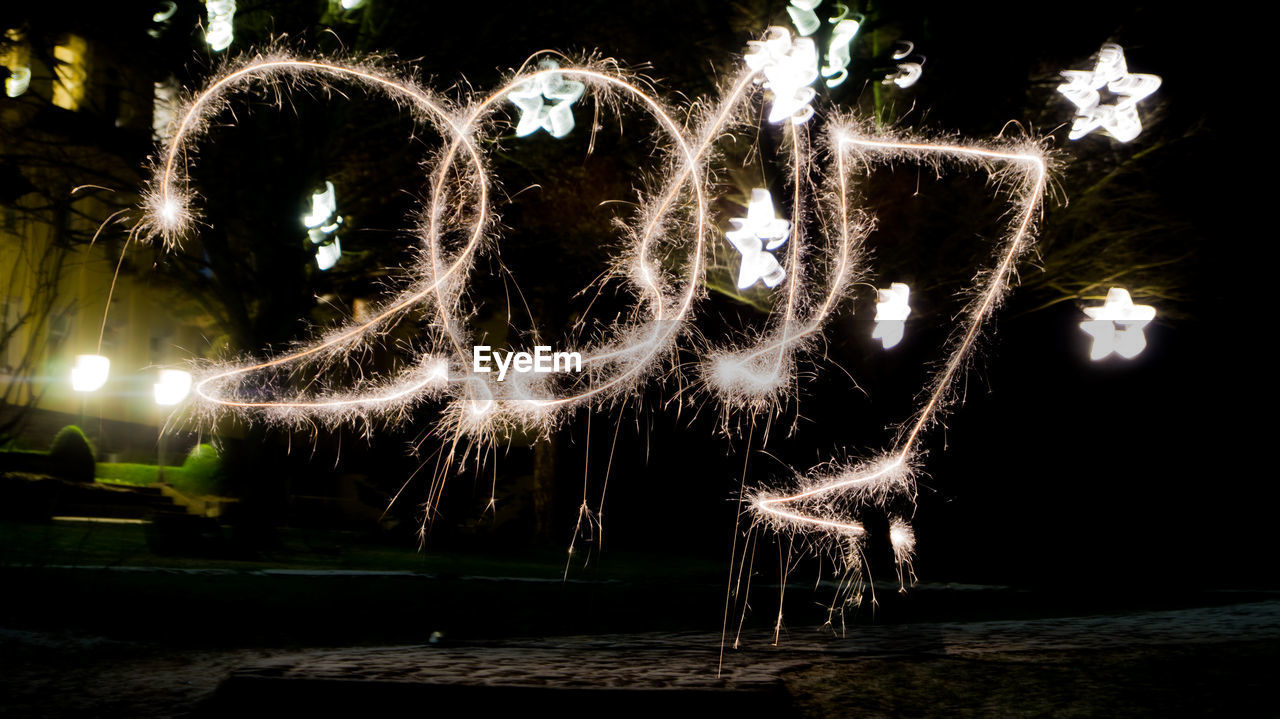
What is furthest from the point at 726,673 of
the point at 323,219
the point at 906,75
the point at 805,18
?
the point at 323,219

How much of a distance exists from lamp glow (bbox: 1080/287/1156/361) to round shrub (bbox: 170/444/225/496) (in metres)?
16.4

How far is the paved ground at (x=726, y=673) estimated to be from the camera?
17.8 feet

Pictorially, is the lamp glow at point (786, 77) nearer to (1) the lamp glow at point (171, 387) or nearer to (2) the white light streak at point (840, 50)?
(2) the white light streak at point (840, 50)

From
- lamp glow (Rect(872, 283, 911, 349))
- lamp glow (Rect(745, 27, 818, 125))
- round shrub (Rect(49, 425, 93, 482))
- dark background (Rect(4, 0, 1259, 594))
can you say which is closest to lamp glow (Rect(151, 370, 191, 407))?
dark background (Rect(4, 0, 1259, 594))

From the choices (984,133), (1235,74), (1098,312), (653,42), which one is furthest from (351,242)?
(1235,74)

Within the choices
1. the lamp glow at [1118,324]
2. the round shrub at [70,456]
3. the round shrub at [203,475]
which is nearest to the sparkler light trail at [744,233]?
the lamp glow at [1118,324]

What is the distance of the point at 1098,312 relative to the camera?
13.7 m

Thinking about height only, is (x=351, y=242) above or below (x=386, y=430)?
above

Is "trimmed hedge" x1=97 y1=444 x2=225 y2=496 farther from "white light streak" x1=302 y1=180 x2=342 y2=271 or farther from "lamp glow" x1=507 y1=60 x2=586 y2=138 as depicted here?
"lamp glow" x1=507 y1=60 x2=586 y2=138

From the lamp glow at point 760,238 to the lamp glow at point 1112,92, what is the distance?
13.2 feet

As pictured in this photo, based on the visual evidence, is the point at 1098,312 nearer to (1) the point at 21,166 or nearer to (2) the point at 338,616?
(2) the point at 338,616

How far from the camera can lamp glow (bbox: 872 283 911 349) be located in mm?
12695

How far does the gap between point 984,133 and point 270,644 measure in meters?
10.9

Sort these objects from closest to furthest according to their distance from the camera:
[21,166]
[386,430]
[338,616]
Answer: [338,616]
[21,166]
[386,430]
